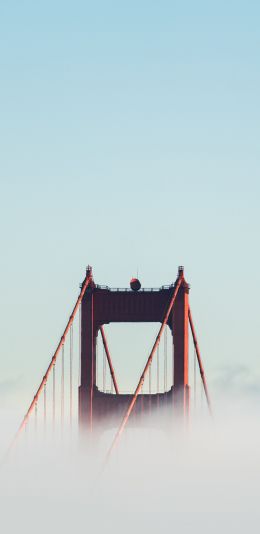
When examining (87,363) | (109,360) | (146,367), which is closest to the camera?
(87,363)

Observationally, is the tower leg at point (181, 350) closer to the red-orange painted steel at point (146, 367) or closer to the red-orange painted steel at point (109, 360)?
the red-orange painted steel at point (146, 367)

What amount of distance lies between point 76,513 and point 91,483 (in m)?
12.3

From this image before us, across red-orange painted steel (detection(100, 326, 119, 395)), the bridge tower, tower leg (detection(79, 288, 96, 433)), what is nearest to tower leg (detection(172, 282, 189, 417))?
the bridge tower

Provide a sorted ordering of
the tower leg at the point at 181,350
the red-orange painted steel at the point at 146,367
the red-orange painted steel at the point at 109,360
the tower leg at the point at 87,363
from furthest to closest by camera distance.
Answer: the red-orange painted steel at the point at 109,360 < the tower leg at the point at 87,363 < the tower leg at the point at 181,350 < the red-orange painted steel at the point at 146,367

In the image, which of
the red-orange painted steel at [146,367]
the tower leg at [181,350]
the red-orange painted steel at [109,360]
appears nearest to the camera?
the red-orange painted steel at [146,367]

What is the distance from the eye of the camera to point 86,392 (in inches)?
6506

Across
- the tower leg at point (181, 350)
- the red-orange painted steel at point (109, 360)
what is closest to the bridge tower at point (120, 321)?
the tower leg at point (181, 350)

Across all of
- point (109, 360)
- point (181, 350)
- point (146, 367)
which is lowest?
point (146, 367)

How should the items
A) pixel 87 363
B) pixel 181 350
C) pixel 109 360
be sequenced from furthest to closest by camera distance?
1. pixel 109 360
2. pixel 87 363
3. pixel 181 350

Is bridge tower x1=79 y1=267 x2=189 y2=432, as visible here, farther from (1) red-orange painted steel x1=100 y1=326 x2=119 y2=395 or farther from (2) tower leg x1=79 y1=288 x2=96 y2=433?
(1) red-orange painted steel x1=100 y1=326 x2=119 y2=395

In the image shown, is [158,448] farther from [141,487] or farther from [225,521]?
[225,521]

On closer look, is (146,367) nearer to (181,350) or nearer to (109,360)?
(181,350)

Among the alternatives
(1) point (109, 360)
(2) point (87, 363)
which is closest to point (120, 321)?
(2) point (87, 363)

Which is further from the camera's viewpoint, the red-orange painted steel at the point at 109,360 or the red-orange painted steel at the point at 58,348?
the red-orange painted steel at the point at 109,360
